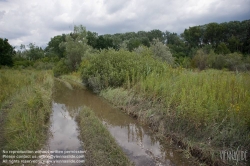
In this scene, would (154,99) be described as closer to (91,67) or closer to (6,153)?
(6,153)

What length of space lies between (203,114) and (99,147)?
2810 millimetres

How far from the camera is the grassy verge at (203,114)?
15.2 feet

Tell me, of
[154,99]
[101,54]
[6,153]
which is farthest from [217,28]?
[6,153]

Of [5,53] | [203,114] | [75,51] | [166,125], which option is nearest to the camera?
[203,114]

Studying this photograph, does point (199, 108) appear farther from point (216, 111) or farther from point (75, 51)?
point (75, 51)

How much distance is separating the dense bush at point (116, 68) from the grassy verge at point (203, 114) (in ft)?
12.1

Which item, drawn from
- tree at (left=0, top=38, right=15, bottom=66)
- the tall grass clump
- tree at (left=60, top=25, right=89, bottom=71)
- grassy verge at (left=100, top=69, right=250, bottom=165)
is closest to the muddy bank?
grassy verge at (left=100, top=69, right=250, bottom=165)

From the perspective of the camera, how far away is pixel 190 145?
198 inches

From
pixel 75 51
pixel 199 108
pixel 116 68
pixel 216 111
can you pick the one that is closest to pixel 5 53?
pixel 75 51

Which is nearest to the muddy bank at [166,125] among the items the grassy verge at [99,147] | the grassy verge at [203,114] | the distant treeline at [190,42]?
the grassy verge at [203,114]

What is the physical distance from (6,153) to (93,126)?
2.32 m

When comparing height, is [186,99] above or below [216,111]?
above

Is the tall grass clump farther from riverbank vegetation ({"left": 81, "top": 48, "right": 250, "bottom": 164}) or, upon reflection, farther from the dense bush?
the dense bush

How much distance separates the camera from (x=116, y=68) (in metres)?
12.9
